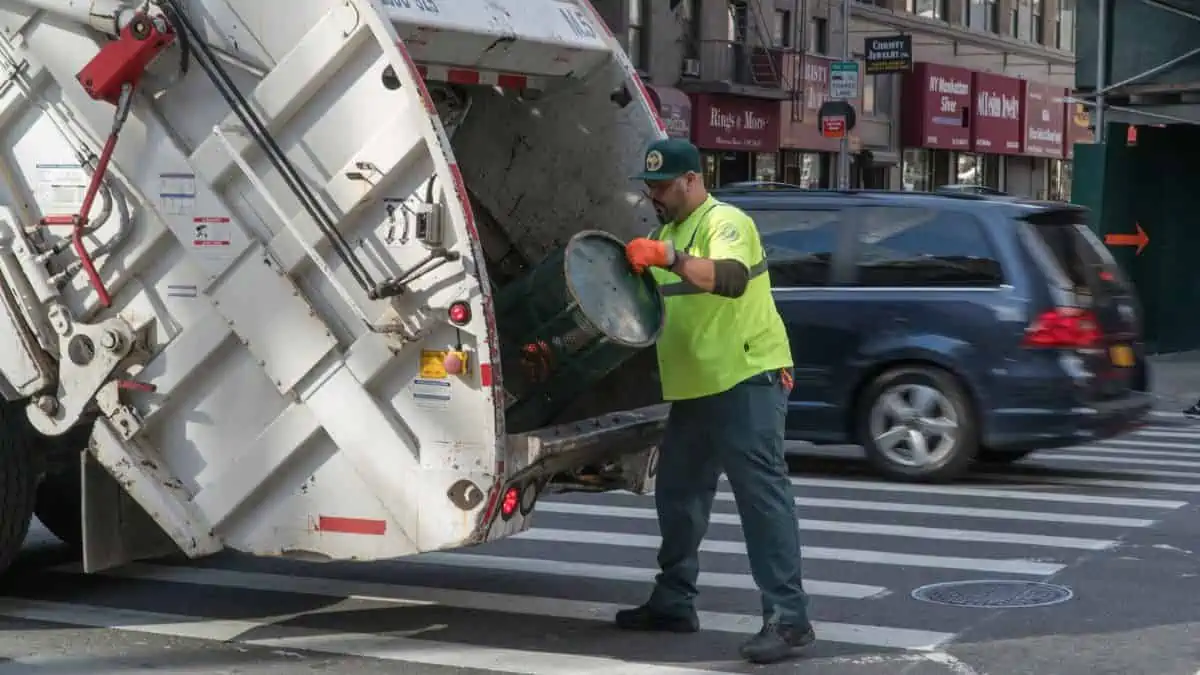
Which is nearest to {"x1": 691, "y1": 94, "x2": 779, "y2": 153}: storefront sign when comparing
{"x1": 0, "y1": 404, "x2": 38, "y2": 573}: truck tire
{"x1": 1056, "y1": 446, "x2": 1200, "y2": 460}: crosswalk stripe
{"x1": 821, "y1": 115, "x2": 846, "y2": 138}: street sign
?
{"x1": 821, "y1": 115, "x2": 846, "y2": 138}: street sign

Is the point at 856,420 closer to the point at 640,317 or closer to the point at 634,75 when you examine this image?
the point at 634,75

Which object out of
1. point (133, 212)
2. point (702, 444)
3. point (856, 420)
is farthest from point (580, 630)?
point (856, 420)

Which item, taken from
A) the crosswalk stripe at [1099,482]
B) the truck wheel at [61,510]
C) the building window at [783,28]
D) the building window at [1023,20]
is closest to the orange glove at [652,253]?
the truck wheel at [61,510]

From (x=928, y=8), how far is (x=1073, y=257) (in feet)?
107

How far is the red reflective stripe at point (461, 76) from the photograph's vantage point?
7.70 meters

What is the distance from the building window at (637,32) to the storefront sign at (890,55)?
15.4 feet

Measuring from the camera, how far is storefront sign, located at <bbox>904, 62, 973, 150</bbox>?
42.2 meters

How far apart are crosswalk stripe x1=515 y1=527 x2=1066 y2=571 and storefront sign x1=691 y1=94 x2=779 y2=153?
24.8 m

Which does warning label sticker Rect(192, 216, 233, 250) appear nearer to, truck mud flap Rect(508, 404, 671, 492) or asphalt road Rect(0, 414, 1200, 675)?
truck mud flap Rect(508, 404, 671, 492)

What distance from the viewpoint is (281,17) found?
273 inches

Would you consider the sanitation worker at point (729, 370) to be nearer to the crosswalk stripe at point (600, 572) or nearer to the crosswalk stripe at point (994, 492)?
the crosswalk stripe at point (600, 572)

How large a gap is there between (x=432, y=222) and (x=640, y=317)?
874 millimetres

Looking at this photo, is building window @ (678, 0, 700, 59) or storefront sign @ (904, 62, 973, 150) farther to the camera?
storefront sign @ (904, 62, 973, 150)

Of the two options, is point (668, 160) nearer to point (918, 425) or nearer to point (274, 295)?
point (274, 295)
